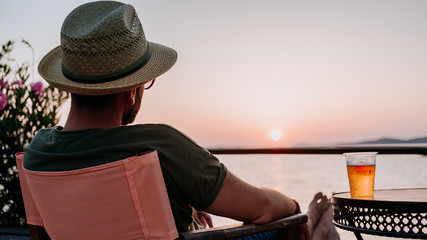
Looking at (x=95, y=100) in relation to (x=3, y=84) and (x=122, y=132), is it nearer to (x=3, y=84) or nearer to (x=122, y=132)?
(x=122, y=132)

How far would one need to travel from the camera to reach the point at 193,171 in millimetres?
1166

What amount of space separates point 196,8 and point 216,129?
15.4 ft

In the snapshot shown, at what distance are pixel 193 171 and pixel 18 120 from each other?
10.3ft

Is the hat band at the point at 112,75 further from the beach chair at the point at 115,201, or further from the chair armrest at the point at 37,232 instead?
the chair armrest at the point at 37,232

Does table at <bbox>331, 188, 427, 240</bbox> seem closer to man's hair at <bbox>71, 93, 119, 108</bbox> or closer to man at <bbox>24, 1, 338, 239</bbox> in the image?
man at <bbox>24, 1, 338, 239</bbox>

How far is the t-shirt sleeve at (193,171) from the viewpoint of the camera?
1.17 m

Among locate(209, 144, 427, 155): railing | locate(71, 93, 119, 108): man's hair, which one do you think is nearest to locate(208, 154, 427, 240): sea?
locate(209, 144, 427, 155): railing

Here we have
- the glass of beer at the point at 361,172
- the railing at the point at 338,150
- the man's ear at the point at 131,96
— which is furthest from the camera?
the railing at the point at 338,150

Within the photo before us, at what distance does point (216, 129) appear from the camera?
11.2 meters

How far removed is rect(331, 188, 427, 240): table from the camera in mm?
1483

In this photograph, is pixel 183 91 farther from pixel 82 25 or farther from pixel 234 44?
pixel 82 25

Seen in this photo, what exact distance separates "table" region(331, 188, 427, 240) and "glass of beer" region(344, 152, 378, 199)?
0.28 feet

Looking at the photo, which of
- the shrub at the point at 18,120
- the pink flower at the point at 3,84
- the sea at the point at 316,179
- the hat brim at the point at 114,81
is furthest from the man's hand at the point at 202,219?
the pink flower at the point at 3,84

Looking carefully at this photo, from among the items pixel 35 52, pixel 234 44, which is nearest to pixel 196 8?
pixel 234 44
